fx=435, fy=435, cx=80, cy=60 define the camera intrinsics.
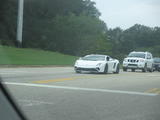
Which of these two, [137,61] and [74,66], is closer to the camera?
[74,66]

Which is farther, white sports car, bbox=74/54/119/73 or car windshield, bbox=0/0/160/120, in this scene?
white sports car, bbox=74/54/119/73

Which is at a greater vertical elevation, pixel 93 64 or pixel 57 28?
pixel 57 28

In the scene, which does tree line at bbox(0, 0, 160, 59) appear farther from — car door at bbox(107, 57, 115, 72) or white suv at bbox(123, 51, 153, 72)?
car door at bbox(107, 57, 115, 72)

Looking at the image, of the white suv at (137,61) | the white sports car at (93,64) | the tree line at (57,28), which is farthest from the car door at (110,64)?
the tree line at (57,28)

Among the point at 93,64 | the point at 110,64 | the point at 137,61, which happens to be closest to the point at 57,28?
the point at 137,61

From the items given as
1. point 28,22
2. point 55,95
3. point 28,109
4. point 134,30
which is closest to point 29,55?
point 134,30

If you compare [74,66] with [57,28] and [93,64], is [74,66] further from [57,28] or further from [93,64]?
[57,28]

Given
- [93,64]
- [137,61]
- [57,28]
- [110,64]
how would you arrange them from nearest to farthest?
[93,64], [110,64], [137,61], [57,28]

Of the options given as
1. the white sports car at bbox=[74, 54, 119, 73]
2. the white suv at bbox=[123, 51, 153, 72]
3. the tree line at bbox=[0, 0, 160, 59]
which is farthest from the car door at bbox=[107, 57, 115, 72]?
the tree line at bbox=[0, 0, 160, 59]

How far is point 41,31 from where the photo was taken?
7275cm

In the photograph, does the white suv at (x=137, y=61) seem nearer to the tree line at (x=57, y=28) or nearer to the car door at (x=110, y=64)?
the car door at (x=110, y=64)

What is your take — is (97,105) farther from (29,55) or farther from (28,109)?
(29,55)

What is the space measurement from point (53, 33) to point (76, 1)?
481 inches

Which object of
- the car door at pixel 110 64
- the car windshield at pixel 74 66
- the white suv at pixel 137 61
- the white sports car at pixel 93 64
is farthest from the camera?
the white suv at pixel 137 61
